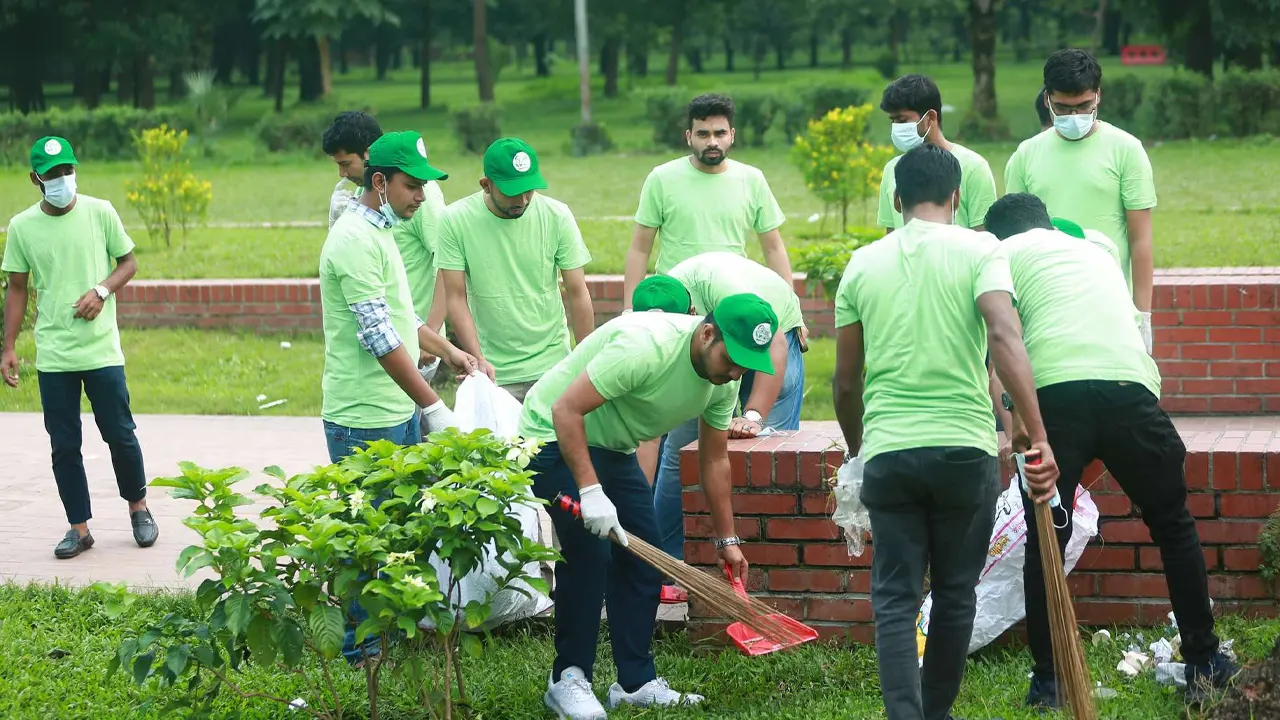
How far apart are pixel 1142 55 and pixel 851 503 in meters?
51.1

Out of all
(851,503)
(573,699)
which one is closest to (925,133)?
(851,503)

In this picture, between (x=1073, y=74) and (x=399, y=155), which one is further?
(x=1073, y=74)

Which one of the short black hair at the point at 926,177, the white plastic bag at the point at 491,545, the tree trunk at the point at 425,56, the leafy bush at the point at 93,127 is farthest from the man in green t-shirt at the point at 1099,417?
the tree trunk at the point at 425,56

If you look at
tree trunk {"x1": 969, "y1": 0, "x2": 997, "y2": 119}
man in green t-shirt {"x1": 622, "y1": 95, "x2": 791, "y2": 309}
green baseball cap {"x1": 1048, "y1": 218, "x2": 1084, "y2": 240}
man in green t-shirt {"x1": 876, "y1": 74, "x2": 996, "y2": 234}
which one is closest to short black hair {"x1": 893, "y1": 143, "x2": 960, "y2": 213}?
green baseball cap {"x1": 1048, "y1": 218, "x2": 1084, "y2": 240}

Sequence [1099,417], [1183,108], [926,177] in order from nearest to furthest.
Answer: [926,177] → [1099,417] → [1183,108]

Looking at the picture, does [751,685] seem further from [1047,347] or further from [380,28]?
[380,28]

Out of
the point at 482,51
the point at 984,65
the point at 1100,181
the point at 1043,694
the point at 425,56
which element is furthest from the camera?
the point at 425,56

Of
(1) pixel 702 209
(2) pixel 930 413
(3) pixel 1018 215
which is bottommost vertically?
(2) pixel 930 413

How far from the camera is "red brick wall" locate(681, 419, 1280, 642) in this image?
4.62 metres

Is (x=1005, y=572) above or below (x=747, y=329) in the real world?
below

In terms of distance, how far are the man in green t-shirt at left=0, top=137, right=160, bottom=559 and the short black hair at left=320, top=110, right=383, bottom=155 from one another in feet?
3.75

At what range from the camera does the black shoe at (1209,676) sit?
4.12m

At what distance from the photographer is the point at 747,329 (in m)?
3.91

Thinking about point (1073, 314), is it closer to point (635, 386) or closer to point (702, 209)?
point (635, 386)
